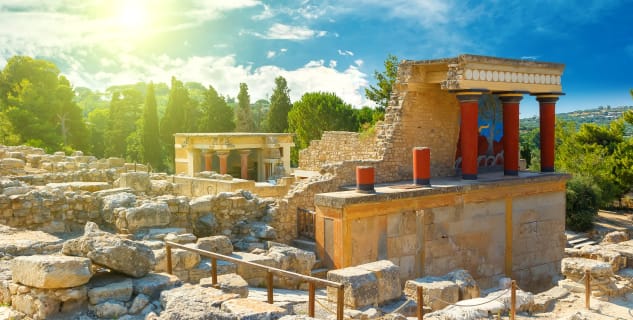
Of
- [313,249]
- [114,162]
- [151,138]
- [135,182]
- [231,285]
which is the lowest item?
[313,249]

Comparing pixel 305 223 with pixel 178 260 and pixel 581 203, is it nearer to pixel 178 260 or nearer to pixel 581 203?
pixel 178 260

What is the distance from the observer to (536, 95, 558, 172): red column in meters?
16.0

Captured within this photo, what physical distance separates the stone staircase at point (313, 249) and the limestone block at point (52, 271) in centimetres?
507

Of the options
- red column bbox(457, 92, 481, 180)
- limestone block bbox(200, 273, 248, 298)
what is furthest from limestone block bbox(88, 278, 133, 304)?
red column bbox(457, 92, 481, 180)

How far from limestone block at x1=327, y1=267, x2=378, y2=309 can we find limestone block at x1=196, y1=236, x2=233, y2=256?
2061 millimetres

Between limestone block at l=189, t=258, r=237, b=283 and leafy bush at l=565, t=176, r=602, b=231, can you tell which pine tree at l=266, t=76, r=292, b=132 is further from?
limestone block at l=189, t=258, r=237, b=283

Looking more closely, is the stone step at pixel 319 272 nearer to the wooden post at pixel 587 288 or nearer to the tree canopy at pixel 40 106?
the wooden post at pixel 587 288

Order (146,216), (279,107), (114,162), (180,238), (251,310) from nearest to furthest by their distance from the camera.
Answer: (251,310)
(180,238)
(146,216)
(114,162)
(279,107)

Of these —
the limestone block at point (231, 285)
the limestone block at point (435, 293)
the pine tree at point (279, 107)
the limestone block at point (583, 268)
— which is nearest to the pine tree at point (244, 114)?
the pine tree at point (279, 107)

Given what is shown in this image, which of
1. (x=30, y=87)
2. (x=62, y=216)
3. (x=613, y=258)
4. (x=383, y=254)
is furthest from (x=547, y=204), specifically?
(x=30, y=87)

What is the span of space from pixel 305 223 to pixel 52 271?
7015mm

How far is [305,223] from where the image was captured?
485 inches

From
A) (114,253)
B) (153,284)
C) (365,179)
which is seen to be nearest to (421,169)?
(365,179)

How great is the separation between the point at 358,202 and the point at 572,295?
4.20 meters
